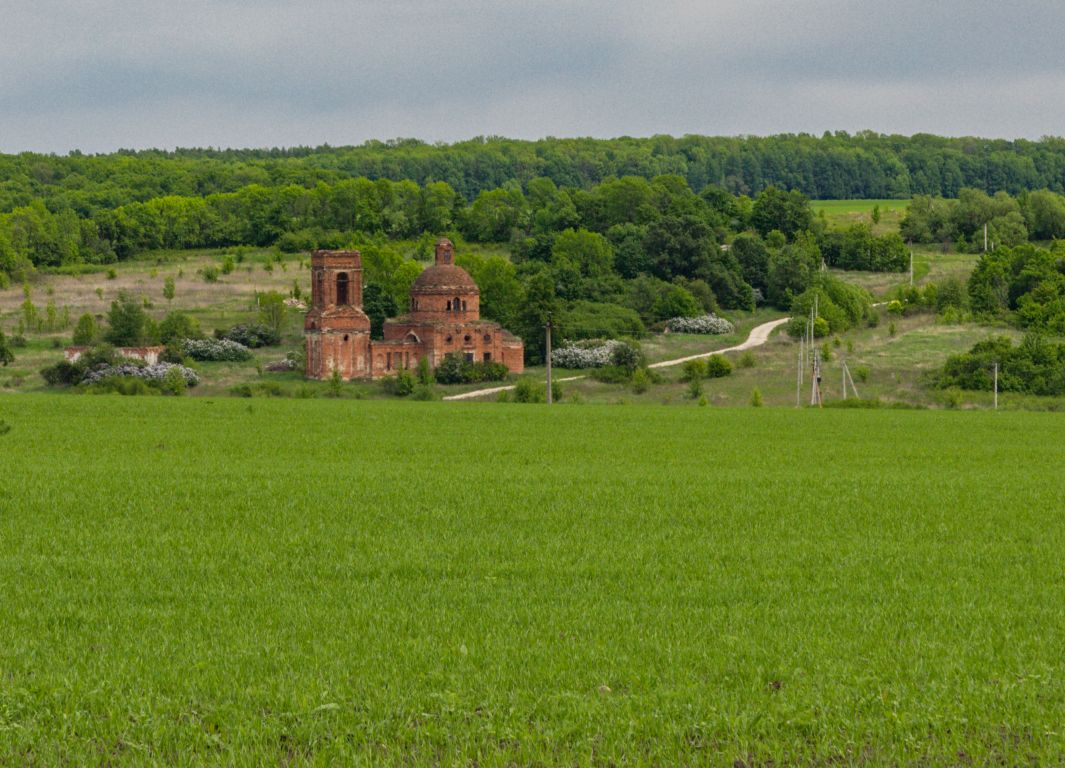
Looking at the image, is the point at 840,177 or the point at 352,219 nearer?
the point at 352,219

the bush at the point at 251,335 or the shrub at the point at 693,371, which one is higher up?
the bush at the point at 251,335

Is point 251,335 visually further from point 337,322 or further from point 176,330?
point 337,322

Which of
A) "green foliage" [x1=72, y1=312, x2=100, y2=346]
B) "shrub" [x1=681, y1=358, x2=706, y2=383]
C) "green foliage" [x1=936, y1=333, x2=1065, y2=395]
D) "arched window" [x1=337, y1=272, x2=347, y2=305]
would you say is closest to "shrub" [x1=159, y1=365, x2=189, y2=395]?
"green foliage" [x1=72, y1=312, x2=100, y2=346]

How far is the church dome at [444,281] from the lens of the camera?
272 feet

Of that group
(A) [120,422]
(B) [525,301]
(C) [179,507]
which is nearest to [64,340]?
(B) [525,301]

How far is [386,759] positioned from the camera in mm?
10023

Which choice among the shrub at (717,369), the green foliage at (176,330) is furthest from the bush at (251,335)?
the shrub at (717,369)

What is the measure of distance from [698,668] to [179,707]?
4.08 metres

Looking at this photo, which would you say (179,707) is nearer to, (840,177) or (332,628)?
(332,628)

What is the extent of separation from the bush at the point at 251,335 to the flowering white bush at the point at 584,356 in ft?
57.0

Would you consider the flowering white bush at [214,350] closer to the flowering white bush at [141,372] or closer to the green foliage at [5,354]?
the flowering white bush at [141,372]

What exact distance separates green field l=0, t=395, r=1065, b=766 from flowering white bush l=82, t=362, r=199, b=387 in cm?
4430

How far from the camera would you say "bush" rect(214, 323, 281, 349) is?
3430 inches

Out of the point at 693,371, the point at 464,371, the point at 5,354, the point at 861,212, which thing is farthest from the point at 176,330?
the point at 861,212
